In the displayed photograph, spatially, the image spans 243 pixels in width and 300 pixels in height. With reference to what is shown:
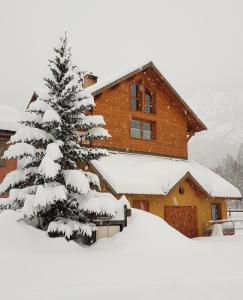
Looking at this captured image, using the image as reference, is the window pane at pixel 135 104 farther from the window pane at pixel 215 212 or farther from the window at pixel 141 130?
the window pane at pixel 215 212

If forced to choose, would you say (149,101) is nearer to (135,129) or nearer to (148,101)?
(148,101)

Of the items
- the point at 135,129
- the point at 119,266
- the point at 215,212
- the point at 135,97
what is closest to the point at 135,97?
the point at 135,97

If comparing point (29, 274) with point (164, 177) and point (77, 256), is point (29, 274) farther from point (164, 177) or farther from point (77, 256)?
point (164, 177)

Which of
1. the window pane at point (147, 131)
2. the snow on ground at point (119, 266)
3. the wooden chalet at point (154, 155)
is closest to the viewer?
the snow on ground at point (119, 266)

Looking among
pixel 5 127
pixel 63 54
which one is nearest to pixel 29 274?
pixel 63 54

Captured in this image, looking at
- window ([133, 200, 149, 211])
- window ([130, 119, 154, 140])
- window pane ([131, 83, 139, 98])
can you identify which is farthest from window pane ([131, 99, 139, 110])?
window ([133, 200, 149, 211])

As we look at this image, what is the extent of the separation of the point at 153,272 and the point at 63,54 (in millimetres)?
8365

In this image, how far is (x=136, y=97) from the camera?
23.7 metres

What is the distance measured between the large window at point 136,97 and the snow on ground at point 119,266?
10.4 m

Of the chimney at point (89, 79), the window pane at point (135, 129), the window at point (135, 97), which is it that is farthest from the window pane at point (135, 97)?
the chimney at point (89, 79)

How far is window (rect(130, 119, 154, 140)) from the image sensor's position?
23172mm

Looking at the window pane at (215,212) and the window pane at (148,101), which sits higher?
the window pane at (148,101)

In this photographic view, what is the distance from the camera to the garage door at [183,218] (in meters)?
21.0

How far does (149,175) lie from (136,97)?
5.91 metres
